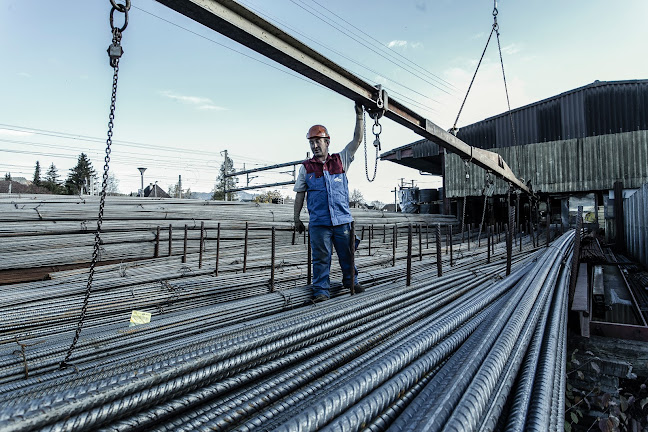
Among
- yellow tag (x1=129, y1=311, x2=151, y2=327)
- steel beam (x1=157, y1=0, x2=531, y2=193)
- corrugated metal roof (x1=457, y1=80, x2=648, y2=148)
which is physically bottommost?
yellow tag (x1=129, y1=311, x2=151, y2=327)

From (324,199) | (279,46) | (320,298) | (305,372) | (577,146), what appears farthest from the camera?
(577,146)

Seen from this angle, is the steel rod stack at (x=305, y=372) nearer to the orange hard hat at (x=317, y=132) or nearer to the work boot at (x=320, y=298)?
the work boot at (x=320, y=298)

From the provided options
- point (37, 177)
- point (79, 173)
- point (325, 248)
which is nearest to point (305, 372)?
point (325, 248)

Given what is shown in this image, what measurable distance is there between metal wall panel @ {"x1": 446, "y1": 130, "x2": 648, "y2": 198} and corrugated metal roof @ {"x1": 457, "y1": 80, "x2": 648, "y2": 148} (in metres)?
0.51

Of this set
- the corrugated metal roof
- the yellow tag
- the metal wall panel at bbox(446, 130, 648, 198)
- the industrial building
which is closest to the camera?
the yellow tag

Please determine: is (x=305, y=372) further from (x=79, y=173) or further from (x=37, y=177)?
(x=37, y=177)

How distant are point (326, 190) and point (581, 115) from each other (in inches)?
597

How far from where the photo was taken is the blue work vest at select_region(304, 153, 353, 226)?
320cm

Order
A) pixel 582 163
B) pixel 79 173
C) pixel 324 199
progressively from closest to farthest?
pixel 324 199
pixel 582 163
pixel 79 173

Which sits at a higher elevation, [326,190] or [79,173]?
[79,173]

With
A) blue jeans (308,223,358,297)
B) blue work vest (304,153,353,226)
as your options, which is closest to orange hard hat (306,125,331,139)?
blue work vest (304,153,353,226)

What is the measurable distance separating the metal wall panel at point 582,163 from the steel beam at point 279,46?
413 inches

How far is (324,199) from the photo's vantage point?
127 inches

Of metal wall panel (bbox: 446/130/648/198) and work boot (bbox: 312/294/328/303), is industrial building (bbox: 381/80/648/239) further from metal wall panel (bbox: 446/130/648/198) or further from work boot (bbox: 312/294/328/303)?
work boot (bbox: 312/294/328/303)
